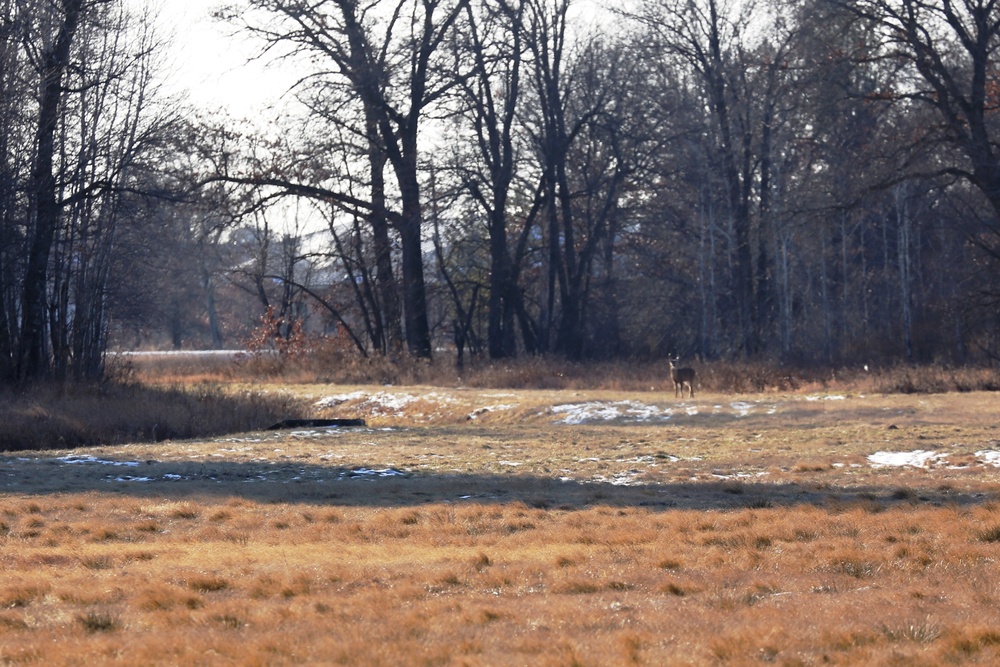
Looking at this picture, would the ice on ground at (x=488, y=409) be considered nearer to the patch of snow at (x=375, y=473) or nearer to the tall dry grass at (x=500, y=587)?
the patch of snow at (x=375, y=473)

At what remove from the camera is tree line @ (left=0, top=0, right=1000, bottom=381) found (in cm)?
2891

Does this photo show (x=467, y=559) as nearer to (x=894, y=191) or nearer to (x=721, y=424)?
(x=721, y=424)

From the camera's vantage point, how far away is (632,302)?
2095 inches

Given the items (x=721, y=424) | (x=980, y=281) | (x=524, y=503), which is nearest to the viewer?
(x=524, y=503)

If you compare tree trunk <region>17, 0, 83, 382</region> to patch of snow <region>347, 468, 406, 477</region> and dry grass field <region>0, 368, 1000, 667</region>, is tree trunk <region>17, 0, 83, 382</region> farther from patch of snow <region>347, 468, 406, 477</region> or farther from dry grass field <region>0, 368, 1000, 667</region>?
patch of snow <region>347, 468, 406, 477</region>

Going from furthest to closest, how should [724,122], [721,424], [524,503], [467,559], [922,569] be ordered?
[724,122] < [721,424] < [524,503] < [467,559] < [922,569]

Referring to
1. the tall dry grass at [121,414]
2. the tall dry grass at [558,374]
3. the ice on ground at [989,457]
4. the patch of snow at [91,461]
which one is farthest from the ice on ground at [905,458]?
the tall dry grass at [121,414]

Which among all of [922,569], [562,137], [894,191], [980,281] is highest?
[562,137]

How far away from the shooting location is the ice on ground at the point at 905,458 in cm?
1395

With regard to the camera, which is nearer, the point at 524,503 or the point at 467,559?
the point at 467,559

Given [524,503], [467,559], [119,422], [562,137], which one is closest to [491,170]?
[562,137]

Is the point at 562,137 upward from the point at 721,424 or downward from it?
upward

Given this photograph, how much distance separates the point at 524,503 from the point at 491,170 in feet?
111

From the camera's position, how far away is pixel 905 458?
14.4 meters
